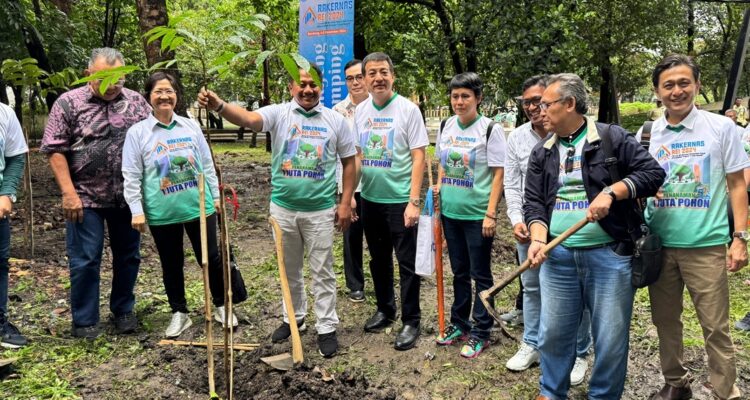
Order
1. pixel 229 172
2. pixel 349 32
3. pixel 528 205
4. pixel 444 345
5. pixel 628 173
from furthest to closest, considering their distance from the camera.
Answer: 1. pixel 229 172
2. pixel 349 32
3. pixel 444 345
4. pixel 528 205
5. pixel 628 173

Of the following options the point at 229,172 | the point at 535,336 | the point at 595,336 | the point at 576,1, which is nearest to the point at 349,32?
the point at 576,1

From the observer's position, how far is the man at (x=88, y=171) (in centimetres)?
400

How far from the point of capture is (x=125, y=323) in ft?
14.1

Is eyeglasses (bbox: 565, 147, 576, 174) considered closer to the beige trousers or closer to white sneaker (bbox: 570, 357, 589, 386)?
the beige trousers

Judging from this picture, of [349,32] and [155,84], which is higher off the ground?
[349,32]

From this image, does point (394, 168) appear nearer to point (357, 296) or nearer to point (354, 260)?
point (354, 260)

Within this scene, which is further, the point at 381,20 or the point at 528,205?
the point at 381,20

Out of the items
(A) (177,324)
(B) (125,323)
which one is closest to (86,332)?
(B) (125,323)

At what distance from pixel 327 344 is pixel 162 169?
5.49 feet

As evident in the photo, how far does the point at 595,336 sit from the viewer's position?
2846 millimetres

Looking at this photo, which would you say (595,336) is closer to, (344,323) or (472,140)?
(472,140)

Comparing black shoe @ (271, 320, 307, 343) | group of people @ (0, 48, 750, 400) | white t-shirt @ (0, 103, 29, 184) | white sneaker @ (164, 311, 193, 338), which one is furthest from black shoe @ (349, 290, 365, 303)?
white t-shirt @ (0, 103, 29, 184)

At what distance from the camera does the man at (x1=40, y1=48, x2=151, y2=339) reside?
3996 mm

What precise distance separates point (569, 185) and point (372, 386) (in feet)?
5.62
